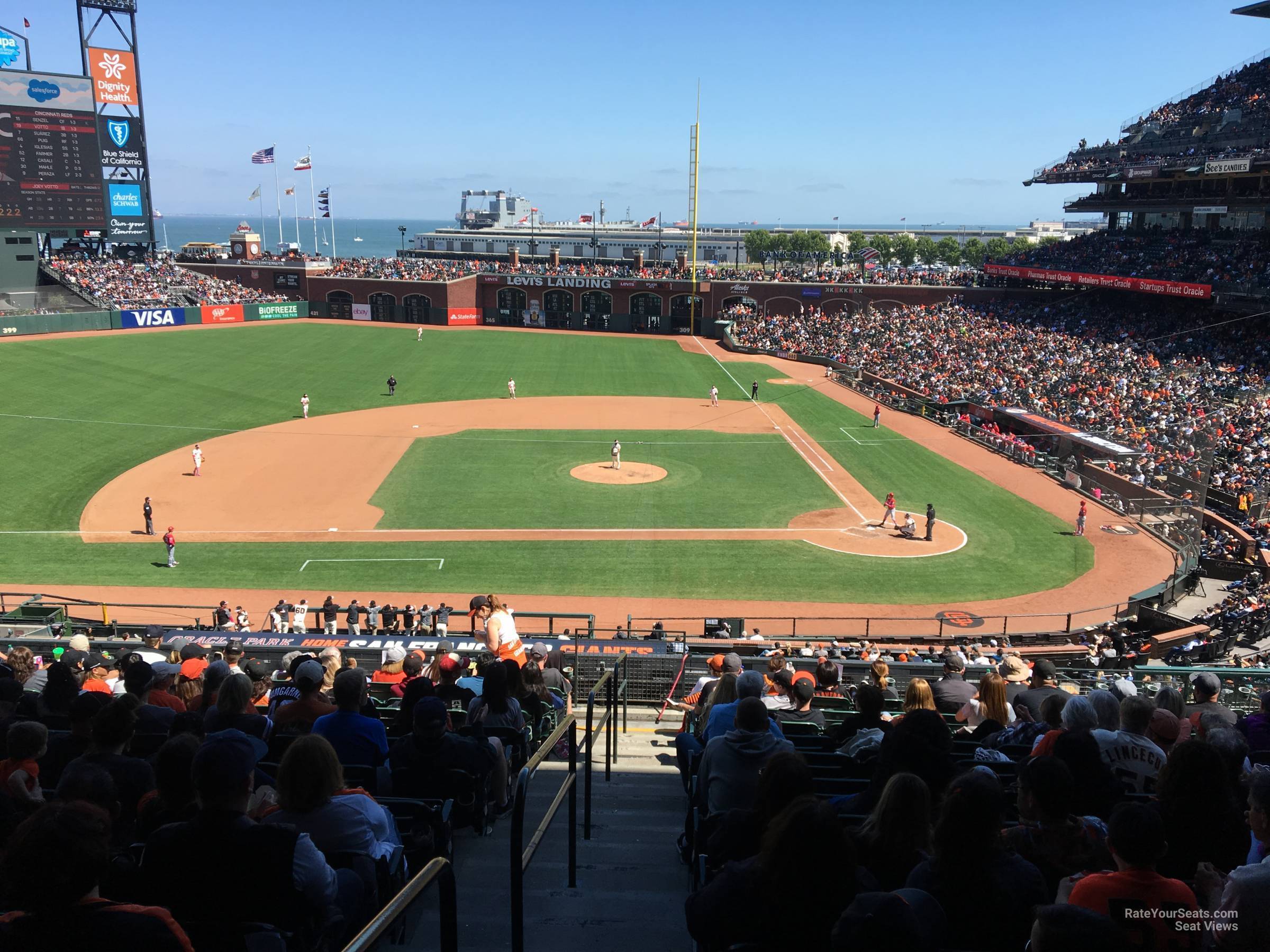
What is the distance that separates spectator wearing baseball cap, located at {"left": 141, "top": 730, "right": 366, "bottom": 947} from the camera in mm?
3957

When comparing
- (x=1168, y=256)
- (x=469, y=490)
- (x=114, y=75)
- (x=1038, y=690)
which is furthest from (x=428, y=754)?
(x=114, y=75)

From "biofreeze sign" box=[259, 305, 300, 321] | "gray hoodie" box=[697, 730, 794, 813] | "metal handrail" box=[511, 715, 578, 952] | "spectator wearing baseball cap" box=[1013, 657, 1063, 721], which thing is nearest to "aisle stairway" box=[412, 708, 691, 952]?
"metal handrail" box=[511, 715, 578, 952]

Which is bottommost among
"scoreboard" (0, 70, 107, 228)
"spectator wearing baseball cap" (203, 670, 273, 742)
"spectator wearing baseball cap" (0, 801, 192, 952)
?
"spectator wearing baseball cap" (203, 670, 273, 742)

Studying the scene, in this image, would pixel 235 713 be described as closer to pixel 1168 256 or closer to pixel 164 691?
pixel 164 691

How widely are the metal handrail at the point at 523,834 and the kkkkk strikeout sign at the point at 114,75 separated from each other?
7523cm

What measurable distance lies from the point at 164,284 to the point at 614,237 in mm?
114013

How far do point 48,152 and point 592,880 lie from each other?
70167 millimetres

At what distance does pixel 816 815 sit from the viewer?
3.84 m

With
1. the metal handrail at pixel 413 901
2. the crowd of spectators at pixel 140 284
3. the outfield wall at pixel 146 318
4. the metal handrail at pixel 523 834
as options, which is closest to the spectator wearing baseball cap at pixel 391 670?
the metal handrail at pixel 523 834

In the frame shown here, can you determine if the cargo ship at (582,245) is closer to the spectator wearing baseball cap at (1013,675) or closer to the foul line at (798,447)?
the foul line at (798,447)

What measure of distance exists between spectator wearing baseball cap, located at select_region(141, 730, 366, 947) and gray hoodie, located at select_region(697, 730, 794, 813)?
2.45 meters

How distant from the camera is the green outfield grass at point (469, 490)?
26.2m

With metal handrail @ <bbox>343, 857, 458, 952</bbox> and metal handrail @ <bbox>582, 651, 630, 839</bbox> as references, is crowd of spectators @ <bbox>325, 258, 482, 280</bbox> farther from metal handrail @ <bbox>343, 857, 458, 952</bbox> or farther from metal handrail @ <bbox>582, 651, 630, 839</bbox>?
metal handrail @ <bbox>343, 857, 458, 952</bbox>

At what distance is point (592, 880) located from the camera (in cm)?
680
